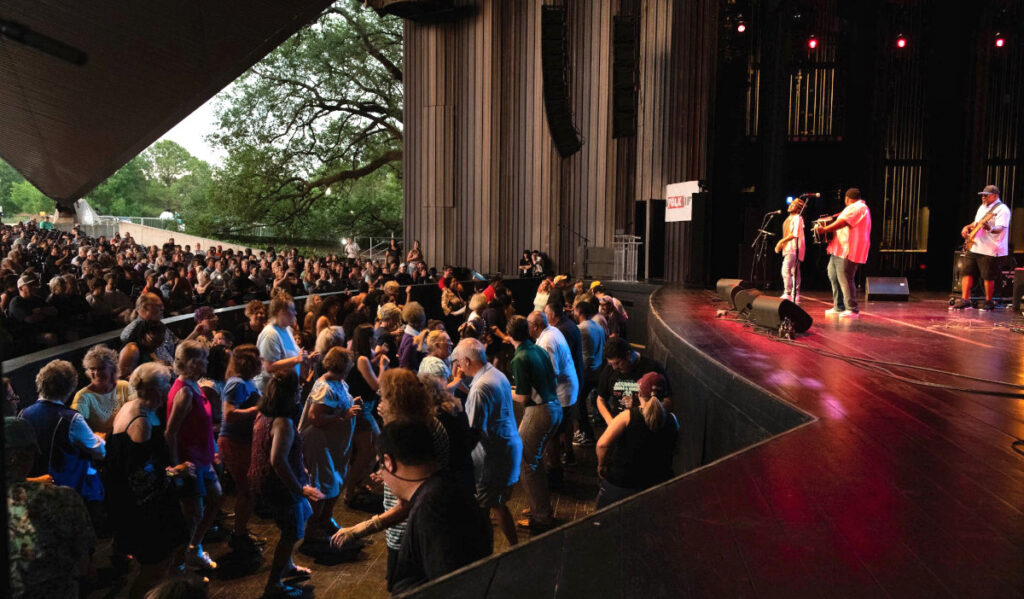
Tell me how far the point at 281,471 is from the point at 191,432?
62cm

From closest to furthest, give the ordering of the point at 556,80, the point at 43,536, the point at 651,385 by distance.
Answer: the point at 43,536 < the point at 651,385 < the point at 556,80

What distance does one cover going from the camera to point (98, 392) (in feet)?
15.1

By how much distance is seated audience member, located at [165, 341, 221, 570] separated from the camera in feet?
13.9

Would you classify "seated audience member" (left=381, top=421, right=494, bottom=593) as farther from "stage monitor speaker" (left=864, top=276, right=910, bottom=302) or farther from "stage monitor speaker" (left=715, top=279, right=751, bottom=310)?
"stage monitor speaker" (left=864, top=276, right=910, bottom=302)

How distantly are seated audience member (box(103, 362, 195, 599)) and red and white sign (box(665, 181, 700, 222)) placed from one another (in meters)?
11.8

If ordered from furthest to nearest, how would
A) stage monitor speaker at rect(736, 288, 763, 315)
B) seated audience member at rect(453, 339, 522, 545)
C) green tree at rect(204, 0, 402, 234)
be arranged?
green tree at rect(204, 0, 402, 234) < stage monitor speaker at rect(736, 288, 763, 315) < seated audience member at rect(453, 339, 522, 545)

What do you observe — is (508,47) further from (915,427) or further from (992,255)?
(915,427)

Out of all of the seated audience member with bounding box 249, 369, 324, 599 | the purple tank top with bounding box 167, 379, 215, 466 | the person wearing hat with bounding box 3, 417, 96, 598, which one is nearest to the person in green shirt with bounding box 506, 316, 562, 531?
the seated audience member with bounding box 249, 369, 324, 599

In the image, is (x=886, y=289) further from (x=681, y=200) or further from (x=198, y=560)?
(x=198, y=560)

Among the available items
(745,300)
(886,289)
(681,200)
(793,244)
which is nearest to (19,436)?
(745,300)

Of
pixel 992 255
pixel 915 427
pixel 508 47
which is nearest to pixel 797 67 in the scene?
pixel 508 47

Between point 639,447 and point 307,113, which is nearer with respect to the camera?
point 639,447

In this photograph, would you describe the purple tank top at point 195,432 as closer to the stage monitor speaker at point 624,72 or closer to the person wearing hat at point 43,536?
the person wearing hat at point 43,536

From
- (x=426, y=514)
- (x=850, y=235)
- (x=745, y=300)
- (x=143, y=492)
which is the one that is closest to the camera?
(x=426, y=514)
